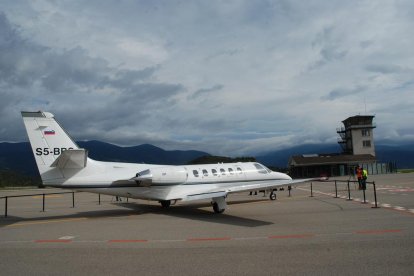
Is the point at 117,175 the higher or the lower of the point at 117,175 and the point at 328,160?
the lower

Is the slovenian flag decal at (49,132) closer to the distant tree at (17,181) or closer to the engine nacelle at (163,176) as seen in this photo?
the engine nacelle at (163,176)

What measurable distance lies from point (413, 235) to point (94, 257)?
9137 mm

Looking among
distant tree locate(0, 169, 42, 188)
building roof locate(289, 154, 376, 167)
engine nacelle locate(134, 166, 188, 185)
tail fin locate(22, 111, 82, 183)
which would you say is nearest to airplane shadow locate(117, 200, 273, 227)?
engine nacelle locate(134, 166, 188, 185)

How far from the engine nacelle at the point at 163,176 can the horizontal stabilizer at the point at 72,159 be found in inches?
110

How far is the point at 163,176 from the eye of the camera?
20.1m

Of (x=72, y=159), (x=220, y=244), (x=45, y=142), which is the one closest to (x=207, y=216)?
(x=72, y=159)

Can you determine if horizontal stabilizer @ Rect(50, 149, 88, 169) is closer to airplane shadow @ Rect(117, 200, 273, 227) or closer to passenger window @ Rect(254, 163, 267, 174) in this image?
airplane shadow @ Rect(117, 200, 273, 227)

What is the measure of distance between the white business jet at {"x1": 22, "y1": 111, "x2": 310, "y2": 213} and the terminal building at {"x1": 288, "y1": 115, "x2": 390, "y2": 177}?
191ft

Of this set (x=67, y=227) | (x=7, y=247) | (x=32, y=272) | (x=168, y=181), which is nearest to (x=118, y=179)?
(x=168, y=181)

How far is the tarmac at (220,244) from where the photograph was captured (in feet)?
27.0

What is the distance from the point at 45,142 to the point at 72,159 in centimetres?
149

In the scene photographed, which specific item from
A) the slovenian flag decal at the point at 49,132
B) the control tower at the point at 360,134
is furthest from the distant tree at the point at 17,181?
the control tower at the point at 360,134

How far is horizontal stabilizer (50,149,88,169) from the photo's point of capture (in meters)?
17.3

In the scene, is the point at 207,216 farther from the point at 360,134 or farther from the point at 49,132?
the point at 360,134
